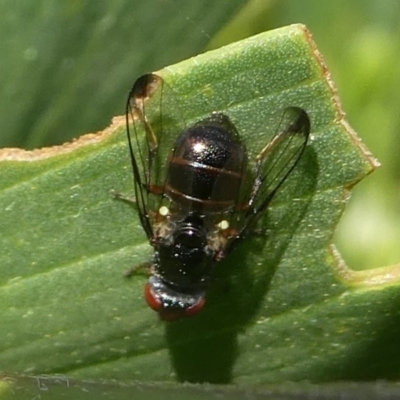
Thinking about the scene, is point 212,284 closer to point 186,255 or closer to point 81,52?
point 186,255

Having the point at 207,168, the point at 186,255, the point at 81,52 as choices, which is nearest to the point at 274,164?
the point at 207,168

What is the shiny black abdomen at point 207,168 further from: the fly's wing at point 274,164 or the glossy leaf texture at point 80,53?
the glossy leaf texture at point 80,53

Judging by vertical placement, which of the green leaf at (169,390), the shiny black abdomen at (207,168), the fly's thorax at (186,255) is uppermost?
the green leaf at (169,390)

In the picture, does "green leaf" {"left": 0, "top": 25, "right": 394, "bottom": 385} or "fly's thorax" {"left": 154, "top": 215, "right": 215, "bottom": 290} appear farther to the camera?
"fly's thorax" {"left": 154, "top": 215, "right": 215, "bottom": 290}

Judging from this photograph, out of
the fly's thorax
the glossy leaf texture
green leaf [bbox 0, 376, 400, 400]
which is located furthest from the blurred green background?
green leaf [bbox 0, 376, 400, 400]

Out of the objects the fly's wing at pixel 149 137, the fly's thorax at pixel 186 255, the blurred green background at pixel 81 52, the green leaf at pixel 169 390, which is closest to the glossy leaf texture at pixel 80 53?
the blurred green background at pixel 81 52

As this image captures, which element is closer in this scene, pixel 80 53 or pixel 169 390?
pixel 169 390

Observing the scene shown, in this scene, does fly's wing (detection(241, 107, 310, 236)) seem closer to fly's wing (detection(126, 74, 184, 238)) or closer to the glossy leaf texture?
fly's wing (detection(126, 74, 184, 238))
